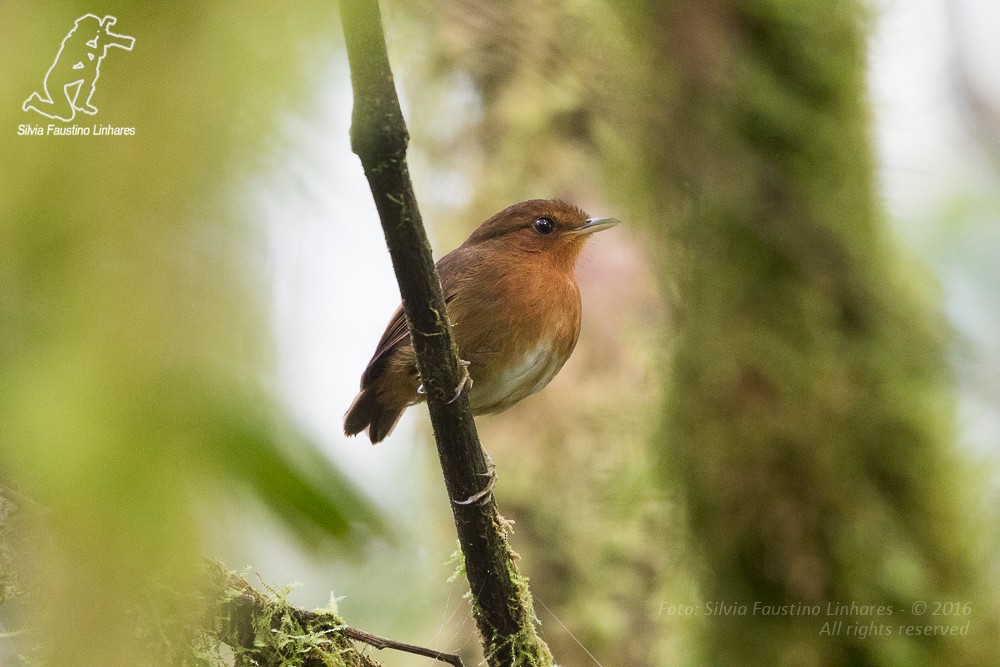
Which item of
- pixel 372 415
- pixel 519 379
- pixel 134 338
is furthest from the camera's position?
pixel 372 415

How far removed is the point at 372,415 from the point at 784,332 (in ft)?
6.35

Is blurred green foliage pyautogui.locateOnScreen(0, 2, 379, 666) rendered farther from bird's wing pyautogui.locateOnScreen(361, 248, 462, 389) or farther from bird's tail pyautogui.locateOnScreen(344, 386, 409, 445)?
bird's tail pyautogui.locateOnScreen(344, 386, 409, 445)

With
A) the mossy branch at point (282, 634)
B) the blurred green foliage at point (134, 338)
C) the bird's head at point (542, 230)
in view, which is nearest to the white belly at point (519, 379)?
the bird's head at point (542, 230)

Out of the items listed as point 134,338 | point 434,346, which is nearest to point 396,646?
point 434,346

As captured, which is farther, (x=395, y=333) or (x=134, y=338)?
(x=395, y=333)

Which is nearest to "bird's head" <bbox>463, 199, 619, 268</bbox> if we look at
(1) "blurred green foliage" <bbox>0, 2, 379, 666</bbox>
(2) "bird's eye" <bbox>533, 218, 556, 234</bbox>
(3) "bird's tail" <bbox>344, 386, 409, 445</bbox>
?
(2) "bird's eye" <bbox>533, 218, 556, 234</bbox>

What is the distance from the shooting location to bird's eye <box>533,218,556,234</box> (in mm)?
3311

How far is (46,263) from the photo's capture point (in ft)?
1.65

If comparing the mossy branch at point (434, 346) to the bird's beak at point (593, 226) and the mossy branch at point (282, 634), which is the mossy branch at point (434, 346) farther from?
the bird's beak at point (593, 226)

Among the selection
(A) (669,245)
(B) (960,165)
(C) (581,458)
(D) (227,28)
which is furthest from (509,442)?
(D) (227,28)

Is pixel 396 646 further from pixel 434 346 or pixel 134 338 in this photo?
pixel 134 338

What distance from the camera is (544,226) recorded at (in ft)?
10.9

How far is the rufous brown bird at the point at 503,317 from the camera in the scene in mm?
2875

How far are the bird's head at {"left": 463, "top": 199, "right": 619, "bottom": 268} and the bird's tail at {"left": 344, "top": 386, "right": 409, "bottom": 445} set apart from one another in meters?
0.67
